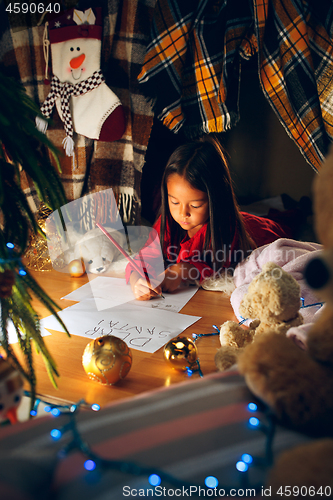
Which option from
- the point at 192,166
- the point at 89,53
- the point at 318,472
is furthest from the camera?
the point at 89,53

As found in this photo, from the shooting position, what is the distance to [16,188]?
0.42 metres

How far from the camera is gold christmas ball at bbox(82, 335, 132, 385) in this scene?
1.61 feet

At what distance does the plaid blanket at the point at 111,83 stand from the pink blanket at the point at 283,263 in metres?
0.52

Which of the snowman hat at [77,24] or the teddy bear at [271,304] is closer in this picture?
the teddy bear at [271,304]

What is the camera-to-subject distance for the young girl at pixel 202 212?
95cm

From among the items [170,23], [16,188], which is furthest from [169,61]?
[16,188]

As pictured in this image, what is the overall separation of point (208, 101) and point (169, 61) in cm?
16

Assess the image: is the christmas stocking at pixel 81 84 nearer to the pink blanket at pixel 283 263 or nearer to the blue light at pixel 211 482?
the pink blanket at pixel 283 263

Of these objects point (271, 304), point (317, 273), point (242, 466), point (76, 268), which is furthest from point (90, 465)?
point (76, 268)

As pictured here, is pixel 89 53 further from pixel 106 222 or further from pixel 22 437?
pixel 22 437

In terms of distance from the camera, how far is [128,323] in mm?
714

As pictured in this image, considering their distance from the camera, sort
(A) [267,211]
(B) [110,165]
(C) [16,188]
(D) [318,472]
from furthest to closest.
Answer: (A) [267,211] < (B) [110,165] < (C) [16,188] < (D) [318,472]

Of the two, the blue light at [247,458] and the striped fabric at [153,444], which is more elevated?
the blue light at [247,458]

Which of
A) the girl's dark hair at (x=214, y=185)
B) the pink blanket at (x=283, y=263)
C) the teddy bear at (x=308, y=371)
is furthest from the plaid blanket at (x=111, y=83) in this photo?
the teddy bear at (x=308, y=371)
